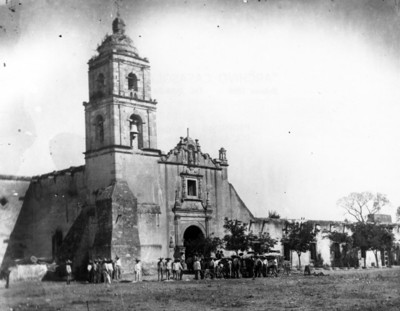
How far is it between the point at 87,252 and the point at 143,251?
284 cm

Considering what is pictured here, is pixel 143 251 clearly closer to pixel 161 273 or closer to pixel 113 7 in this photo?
pixel 161 273

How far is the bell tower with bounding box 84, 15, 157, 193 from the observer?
98.3ft

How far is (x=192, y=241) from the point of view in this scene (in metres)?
32.4

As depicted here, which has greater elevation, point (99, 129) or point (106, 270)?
point (99, 129)

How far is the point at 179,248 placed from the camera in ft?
102

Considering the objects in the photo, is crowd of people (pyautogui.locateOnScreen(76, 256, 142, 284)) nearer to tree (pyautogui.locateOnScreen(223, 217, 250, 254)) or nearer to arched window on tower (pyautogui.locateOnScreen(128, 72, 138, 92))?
tree (pyautogui.locateOnScreen(223, 217, 250, 254))

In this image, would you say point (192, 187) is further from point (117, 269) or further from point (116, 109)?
point (117, 269)

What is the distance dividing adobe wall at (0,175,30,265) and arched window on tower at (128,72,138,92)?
1068cm

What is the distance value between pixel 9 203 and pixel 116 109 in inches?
432

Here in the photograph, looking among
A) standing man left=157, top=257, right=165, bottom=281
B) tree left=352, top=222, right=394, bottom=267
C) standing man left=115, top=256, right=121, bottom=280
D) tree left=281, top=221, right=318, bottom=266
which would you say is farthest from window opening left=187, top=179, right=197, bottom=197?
tree left=352, top=222, right=394, bottom=267

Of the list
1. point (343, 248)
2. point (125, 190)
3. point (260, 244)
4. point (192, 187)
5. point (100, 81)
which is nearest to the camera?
point (125, 190)

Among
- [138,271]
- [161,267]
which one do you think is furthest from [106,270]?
[161,267]

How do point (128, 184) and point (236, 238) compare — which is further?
point (236, 238)

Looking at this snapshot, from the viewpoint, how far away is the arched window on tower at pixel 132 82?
31094mm
